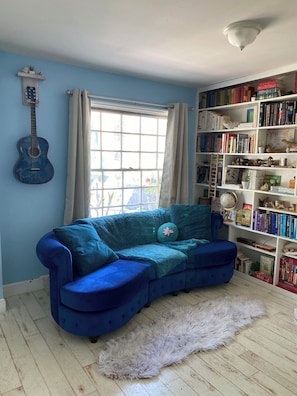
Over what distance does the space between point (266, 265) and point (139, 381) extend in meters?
2.19

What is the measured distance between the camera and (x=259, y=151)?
11.4 feet

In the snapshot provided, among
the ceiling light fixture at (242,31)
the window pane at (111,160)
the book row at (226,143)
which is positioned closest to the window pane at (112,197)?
the window pane at (111,160)

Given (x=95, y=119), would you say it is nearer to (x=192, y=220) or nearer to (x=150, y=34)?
(x=150, y=34)

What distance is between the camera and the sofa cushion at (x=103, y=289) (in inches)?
87.0

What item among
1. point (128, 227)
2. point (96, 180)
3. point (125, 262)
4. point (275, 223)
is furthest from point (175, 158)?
point (125, 262)

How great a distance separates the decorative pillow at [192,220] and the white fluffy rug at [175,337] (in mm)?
794

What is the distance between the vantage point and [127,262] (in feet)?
9.21

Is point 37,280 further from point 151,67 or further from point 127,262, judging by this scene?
point 151,67

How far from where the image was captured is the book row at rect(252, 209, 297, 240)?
10.4 ft

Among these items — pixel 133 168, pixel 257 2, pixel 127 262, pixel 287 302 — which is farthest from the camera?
pixel 133 168

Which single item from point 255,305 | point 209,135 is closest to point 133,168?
point 209,135

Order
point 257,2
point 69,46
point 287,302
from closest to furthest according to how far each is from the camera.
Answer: point 257,2, point 69,46, point 287,302

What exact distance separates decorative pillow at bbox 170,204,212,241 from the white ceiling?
5.17ft

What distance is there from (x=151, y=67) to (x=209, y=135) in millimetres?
1360
